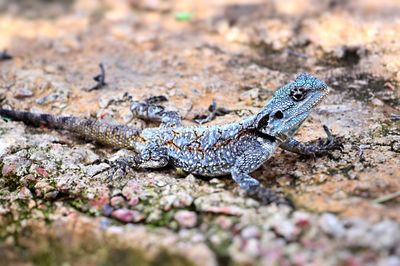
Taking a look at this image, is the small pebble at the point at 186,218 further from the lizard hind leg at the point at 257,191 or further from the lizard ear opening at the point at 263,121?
the lizard ear opening at the point at 263,121

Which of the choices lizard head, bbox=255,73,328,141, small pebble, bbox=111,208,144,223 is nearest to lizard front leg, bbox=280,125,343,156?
lizard head, bbox=255,73,328,141

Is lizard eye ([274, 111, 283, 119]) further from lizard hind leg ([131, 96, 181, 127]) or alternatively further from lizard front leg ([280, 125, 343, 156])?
lizard hind leg ([131, 96, 181, 127])

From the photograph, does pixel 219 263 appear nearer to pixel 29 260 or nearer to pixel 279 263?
pixel 279 263

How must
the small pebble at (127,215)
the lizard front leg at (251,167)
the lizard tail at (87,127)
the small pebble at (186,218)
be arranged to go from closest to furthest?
the small pebble at (186,218), the small pebble at (127,215), the lizard front leg at (251,167), the lizard tail at (87,127)

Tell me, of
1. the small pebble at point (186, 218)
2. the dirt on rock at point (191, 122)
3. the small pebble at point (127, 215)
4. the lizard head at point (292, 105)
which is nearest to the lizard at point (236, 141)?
the lizard head at point (292, 105)

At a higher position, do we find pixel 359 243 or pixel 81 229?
pixel 359 243

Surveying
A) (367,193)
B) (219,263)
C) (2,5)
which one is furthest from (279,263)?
(2,5)

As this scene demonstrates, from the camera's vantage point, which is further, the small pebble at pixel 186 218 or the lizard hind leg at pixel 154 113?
the lizard hind leg at pixel 154 113

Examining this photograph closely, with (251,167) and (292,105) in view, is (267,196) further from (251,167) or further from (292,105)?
(292,105)
